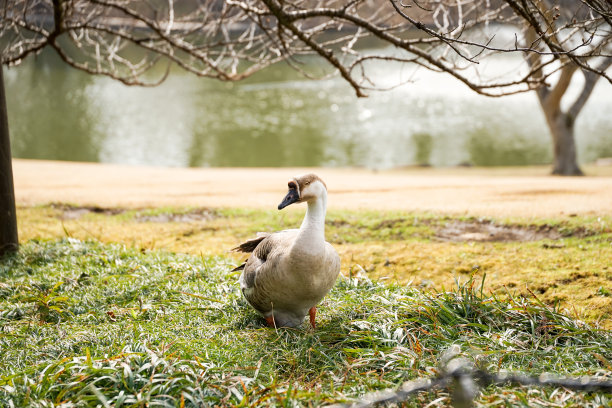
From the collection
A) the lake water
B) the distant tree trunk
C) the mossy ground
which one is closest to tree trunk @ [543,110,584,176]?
the distant tree trunk

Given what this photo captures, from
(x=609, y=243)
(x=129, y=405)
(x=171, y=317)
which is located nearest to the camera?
(x=129, y=405)

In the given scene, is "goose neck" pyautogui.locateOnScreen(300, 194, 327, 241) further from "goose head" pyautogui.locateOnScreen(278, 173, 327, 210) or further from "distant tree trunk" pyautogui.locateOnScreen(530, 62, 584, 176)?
"distant tree trunk" pyautogui.locateOnScreen(530, 62, 584, 176)

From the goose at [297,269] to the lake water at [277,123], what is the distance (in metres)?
16.0

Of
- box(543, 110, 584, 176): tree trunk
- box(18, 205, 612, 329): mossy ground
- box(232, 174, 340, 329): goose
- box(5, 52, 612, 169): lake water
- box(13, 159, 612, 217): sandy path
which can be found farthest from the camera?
box(5, 52, 612, 169): lake water

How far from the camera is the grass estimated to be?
287cm

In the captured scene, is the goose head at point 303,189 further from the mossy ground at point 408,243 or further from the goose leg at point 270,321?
the mossy ground at point 408,243

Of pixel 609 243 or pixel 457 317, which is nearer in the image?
pixel 457 317

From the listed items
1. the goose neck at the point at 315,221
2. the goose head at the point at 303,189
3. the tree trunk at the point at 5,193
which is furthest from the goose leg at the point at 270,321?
the tree trunk at the point at 5,193

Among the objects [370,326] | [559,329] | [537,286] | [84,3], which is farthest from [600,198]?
[84,3]

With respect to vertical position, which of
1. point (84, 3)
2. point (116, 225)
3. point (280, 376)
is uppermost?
point (84, 3)

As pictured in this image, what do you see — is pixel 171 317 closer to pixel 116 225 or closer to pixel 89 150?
pixel 116 225

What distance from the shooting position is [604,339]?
3484 mm

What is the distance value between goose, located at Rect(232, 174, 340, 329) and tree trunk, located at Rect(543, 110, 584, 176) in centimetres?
1187

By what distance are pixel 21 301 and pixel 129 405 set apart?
2.18 m
